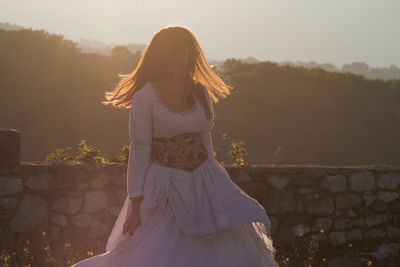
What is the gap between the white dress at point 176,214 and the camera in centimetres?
284

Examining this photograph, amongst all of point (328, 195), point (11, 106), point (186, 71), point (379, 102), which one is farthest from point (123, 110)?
point (186, 71)

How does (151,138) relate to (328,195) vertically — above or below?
above

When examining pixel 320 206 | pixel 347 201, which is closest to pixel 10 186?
pixel 320 206

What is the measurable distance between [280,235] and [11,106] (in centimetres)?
1929

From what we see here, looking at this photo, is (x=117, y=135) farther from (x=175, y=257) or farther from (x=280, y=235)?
(x=175, y=257)

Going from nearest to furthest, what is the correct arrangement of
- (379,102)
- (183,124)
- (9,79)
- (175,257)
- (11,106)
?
(175,257)
(183,124)
(11,106)
(9,79)
(379,102)

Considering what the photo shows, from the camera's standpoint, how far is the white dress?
9.32 feet

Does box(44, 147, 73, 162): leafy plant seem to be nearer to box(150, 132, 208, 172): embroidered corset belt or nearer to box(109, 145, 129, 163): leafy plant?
box(109, 145, 129, 163): leafy plant

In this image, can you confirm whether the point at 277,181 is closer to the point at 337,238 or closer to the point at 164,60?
the point at 337,238

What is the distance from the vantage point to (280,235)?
6152 millimetres

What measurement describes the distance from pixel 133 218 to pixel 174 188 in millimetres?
300

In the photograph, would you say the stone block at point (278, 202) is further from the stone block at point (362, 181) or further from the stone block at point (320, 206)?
the stone block at point (362, 181)

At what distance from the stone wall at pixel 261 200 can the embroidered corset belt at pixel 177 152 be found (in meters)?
2.81

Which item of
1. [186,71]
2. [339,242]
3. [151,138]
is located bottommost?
[339,242]
